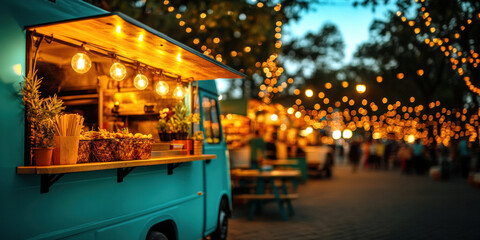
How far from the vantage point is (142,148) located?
13.8 ft

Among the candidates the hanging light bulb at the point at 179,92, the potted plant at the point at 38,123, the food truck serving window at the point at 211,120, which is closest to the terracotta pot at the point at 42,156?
the potted plant at the point at 38,123

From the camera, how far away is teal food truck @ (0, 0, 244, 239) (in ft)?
9.71

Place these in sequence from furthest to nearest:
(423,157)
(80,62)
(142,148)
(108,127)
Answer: (423,157) → (108,127) → (142,148) → (80,62)

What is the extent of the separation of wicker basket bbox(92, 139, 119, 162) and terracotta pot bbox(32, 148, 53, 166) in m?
0.61

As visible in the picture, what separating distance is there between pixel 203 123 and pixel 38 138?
3.28m

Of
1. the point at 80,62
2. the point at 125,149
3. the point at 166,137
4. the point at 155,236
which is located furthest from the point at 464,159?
the point at 80,62

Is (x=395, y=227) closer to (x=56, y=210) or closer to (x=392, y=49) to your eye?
(x=56, y=210)

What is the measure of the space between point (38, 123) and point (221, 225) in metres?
3.97

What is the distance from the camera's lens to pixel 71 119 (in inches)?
133

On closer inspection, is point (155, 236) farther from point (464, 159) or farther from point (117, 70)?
point (464, 159)

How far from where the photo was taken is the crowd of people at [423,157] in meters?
18.6

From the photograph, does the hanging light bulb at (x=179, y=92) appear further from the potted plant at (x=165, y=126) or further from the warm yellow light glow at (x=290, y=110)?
the warm yellow light glow at (x=290, y=110)

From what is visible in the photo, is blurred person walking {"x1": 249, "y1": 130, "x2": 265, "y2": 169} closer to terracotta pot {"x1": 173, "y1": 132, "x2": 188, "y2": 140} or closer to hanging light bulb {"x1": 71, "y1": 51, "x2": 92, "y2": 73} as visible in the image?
terracotta pot {"x1": 173, "y1": 132, "x2": 188, "y2": 140}

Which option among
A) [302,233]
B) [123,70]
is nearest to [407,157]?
[302,233]
